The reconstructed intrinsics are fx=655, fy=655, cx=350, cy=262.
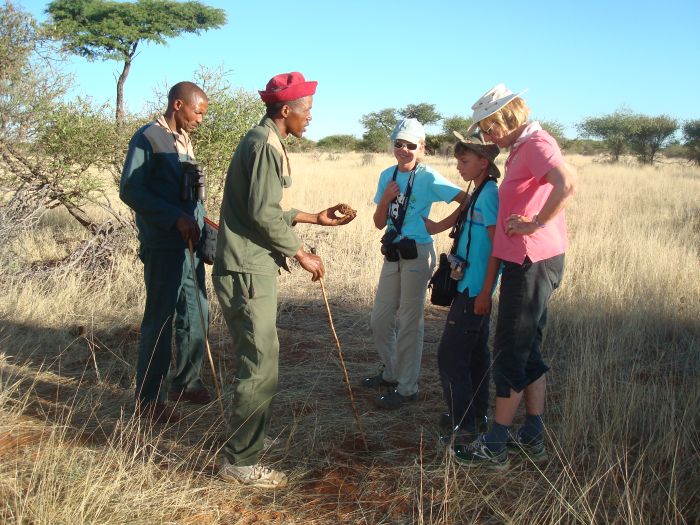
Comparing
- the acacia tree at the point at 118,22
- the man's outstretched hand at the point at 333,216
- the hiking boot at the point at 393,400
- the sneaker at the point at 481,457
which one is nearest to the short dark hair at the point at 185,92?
the man's outstretched hand at the point at 333,216

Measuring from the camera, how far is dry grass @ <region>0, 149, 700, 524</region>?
9.23 feet

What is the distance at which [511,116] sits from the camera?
3125 millimetres

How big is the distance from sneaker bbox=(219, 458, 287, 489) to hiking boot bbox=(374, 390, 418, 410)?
1.13 metres

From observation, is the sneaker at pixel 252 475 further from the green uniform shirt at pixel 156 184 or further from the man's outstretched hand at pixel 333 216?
the green uniform shirt at pixel 156 184

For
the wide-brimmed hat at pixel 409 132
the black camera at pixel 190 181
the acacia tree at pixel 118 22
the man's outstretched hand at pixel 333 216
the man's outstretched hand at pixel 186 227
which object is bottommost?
the man's outstretched hand at pixel 186 227

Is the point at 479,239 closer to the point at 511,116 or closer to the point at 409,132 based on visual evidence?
the point at 511,116

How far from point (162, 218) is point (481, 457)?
2149 mm

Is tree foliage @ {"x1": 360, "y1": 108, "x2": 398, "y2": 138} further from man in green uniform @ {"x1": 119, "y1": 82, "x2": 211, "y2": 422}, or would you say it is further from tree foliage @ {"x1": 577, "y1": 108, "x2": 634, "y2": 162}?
man in green uniform @ {"x1": 119, "y1": 82, "x2": 211, "y2": 422}

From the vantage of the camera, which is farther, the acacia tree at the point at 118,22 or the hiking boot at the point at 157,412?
the acacia tree at the point at 118,22

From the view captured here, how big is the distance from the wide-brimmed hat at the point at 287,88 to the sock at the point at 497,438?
6.08ft

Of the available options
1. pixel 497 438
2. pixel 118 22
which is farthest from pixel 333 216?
pixel 118 22

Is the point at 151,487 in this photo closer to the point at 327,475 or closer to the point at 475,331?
the point at 327,475

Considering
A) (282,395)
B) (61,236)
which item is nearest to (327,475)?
(282,395)

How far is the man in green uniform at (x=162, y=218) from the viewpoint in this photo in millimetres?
3740
